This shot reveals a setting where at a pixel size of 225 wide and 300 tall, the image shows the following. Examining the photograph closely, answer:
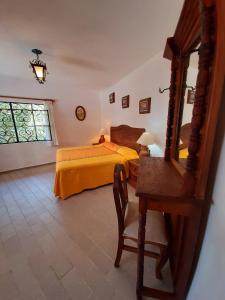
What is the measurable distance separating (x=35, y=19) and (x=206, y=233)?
2.54 m

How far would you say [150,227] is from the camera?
3.85 feet

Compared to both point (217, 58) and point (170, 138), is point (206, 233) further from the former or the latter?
point (217, 58)

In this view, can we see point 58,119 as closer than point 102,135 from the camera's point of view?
Yes

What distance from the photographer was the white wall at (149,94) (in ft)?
7.72

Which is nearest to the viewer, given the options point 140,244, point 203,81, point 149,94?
point 203,81

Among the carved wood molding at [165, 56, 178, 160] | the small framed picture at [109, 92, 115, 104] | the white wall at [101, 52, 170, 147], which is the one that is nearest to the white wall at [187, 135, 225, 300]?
the carved wood molding at [165, 56, 178, 160]

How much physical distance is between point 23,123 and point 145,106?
3.49m

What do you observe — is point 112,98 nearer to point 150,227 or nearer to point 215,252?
point 150,227

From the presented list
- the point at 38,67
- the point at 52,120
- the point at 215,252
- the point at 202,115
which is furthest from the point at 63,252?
the point at 52,120

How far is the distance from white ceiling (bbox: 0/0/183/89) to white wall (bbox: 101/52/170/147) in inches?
8.9

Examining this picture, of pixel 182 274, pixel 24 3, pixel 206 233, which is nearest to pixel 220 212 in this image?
pixel 206 233

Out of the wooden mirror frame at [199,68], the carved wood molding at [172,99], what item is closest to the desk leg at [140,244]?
the wooden mirror frame at [199,68]

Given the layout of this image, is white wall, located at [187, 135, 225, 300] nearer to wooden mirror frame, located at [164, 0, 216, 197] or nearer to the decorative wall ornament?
wooden mirror frame, located at [164, 0, 216, 197]

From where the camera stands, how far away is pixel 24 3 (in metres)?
1.34
